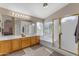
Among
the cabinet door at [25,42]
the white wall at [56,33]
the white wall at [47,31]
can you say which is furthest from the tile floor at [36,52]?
the white wall at [56,33]

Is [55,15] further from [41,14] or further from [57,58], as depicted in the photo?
→ [57,58]

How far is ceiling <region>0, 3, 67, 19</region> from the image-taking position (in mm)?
1921

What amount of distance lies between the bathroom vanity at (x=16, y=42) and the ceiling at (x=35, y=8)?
0.51 m

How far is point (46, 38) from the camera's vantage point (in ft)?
7.47

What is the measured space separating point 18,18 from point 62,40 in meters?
1.22

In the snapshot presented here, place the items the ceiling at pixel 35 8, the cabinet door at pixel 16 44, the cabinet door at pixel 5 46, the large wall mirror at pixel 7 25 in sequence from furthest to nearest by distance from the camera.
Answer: the cabinet door at pixel 16 44 < the cabinet door at pixel 5 46 < the large wall mirror at pixel 7 25 < the ceiling at pixel 35 8

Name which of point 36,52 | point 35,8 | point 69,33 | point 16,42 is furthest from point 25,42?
point 69,33

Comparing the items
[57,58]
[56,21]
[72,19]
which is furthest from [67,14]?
[57,58]

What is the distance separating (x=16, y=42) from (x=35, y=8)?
0.92 meters

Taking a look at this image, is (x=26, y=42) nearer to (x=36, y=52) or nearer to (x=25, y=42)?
(x=25, y=42)

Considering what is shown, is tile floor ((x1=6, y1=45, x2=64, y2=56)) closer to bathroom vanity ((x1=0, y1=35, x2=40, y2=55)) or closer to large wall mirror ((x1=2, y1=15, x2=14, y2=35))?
bathroom vanity ((x1=0, y1=35, x2=40, y2=55))

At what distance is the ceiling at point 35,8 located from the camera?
6.30 feet

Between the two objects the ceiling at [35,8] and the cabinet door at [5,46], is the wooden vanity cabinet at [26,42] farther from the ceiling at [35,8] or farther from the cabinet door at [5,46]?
the ceiling at [35,8]

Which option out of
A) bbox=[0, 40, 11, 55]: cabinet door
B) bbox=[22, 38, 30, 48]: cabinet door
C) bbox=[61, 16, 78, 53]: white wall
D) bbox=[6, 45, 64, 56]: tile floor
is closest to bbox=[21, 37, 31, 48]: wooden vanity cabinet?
bbox=[22, 38, 30, 48]: cabinet door
